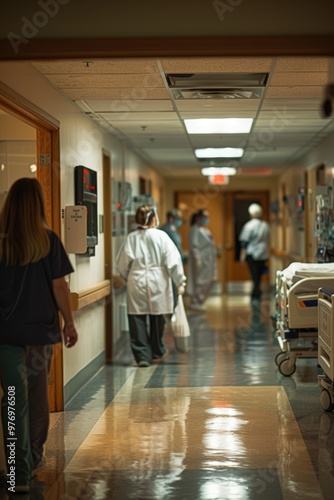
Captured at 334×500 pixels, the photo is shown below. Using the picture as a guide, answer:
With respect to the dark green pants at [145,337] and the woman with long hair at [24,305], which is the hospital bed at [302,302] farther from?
the woman with long hair at [24,305]

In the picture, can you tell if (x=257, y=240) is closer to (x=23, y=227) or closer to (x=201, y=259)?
(x=201, y=259)

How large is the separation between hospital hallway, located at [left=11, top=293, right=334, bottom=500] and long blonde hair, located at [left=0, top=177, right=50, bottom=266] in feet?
4.19

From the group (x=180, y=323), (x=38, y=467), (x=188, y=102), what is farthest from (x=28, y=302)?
(x=180, y=323)

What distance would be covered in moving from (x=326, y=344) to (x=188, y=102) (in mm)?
2903

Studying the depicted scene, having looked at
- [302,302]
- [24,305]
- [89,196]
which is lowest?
[302,302]

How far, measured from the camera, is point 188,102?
7875 millimetres

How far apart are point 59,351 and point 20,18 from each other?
308 centimetres

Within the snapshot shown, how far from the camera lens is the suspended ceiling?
6.09 metres

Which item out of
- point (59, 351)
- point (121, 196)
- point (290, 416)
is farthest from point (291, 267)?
point (121, 196)

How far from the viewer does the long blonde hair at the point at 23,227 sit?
458 centimetres

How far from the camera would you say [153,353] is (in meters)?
9.30

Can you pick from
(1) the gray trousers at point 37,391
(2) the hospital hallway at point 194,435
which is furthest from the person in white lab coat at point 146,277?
(1) the gray trousers at point 37,391

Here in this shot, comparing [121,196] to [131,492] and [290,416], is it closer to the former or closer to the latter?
[290,416]

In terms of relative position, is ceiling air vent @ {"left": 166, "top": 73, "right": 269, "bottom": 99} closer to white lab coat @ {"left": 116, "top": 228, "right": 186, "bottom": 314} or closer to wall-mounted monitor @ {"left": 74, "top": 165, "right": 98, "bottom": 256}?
wall-mounted monitor @ {"left": 74, "top": 165, "right": 98, "bottom": 256}
